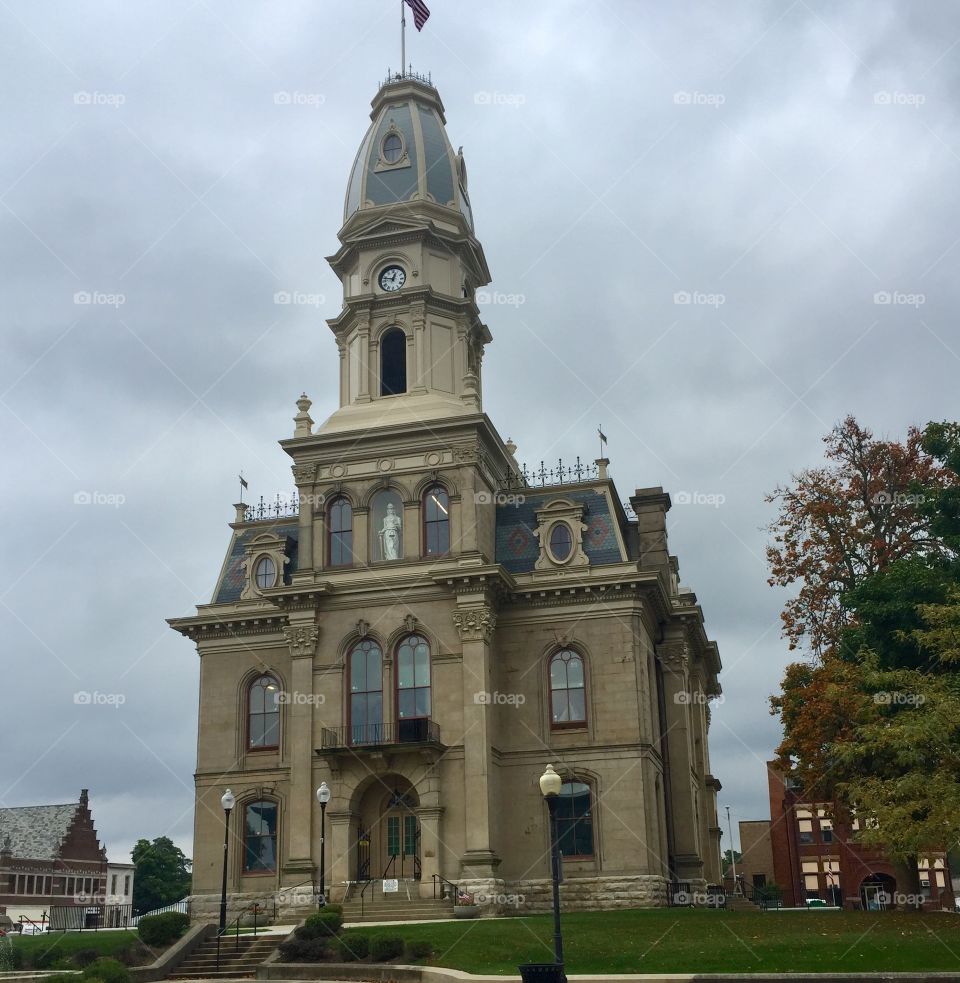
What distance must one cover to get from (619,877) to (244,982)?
15.5 metres

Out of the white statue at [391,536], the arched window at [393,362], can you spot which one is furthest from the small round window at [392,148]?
the white statue at [391,536]

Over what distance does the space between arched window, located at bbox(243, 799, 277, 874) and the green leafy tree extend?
51302 mm

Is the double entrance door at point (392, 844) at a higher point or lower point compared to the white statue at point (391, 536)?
lower

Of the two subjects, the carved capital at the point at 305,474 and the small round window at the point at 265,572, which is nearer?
the carved capital at the point at 305,474

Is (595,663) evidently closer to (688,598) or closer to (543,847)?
(543,847)

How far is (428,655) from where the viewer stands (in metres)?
39.8

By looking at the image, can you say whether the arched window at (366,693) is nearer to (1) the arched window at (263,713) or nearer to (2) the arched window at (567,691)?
(1) the arched window at (263,713)

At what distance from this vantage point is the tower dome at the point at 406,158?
4753 cm

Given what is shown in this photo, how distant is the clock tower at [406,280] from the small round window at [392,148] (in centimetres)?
4

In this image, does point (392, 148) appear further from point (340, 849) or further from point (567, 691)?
point (340, 849)

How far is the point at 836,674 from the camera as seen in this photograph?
106 ft

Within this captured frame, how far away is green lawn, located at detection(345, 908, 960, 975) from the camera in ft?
73.3

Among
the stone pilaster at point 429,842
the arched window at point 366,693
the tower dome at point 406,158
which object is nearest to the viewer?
the stone pilaster at point 429,842

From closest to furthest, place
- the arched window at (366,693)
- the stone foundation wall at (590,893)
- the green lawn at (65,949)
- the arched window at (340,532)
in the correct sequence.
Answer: the green lawn at (65,949) → the stone foundation wall at (590,893) → the arched window at (366,693) → the arched window at (340,532)
